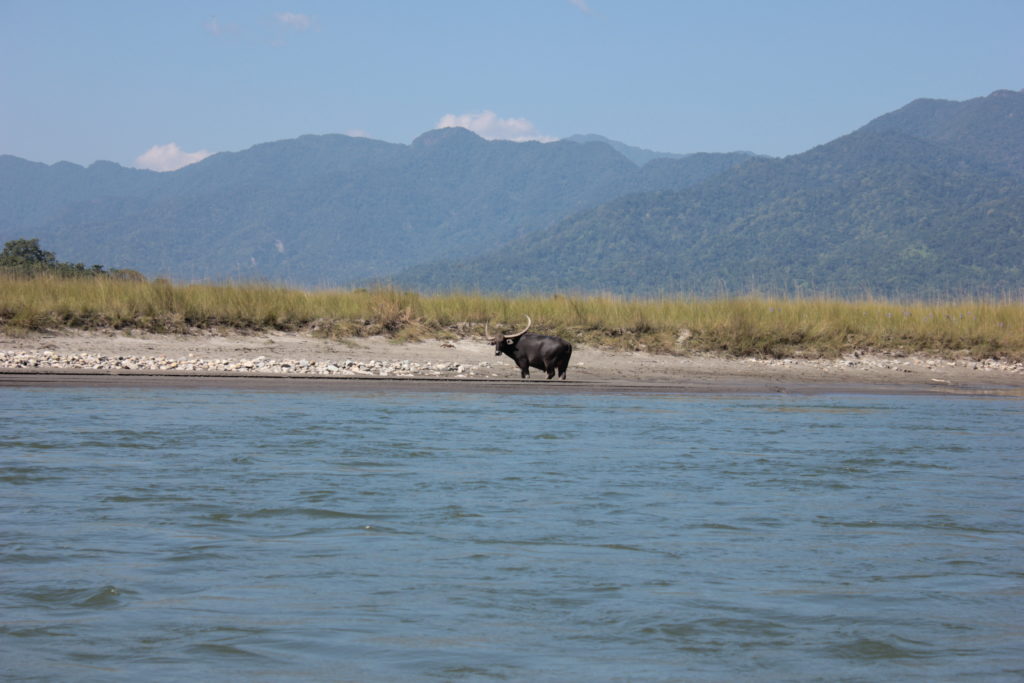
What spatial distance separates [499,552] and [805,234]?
154 meters

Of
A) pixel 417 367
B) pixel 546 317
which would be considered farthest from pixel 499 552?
pixel 546 317

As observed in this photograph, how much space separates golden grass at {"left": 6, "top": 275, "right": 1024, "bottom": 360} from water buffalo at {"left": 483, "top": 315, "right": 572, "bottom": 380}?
307cm

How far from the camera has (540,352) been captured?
1706 centimetres

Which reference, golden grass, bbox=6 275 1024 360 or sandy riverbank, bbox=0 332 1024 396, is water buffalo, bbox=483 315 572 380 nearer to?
sandy riverbank, bbox=0 332 1024 396

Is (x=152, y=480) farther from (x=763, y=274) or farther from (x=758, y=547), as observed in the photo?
(x=763, y=274)

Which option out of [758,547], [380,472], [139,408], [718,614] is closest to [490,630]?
[718,614]

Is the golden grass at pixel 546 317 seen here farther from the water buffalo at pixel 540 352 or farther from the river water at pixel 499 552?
the river water at pixel 499 552

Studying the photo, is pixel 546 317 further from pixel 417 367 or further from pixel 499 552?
pixel 499 552

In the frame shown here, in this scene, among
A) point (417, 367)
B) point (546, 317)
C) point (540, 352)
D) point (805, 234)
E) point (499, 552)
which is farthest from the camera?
point (805, 234)

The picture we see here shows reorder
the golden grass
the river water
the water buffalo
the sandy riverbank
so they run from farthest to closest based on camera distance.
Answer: the golden grass → the water buffalo → the sandy riverbank → the river water

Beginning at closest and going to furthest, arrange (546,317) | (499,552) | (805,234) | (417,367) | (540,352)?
1. (499,552)
2. (540,352)
3. (417,367)
4. (546,317)
5. (805,234)

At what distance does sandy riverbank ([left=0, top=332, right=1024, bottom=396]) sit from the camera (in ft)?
52.4

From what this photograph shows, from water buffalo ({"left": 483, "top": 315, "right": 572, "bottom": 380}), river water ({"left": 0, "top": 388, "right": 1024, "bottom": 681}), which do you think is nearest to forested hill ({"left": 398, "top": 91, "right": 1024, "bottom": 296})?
water buffalo ({"left": 483, "top": 315, "right": 572, "bottom": 380})

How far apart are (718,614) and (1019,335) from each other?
63.7 feet
